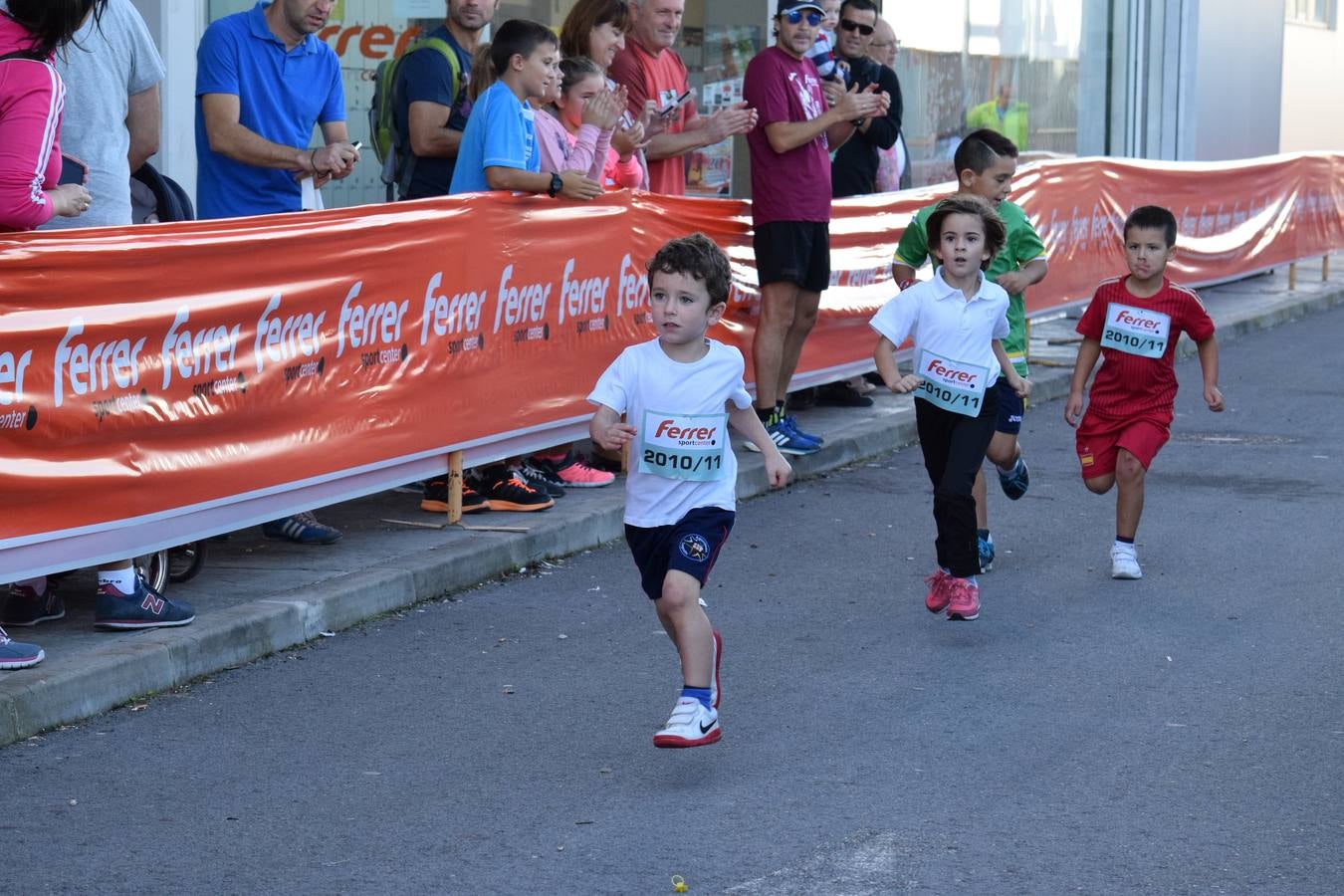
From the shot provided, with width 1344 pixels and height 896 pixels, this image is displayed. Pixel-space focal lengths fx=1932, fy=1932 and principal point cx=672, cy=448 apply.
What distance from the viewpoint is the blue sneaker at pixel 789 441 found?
9.55m

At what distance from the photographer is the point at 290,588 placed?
254 inches

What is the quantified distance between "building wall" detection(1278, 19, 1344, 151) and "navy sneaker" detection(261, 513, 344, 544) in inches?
1078

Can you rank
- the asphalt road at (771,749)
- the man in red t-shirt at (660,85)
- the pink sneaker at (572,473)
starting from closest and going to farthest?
the asphalt road at (771,749) < the pink sneaker at (572,473) < the man in red t-shirt at (660,85)

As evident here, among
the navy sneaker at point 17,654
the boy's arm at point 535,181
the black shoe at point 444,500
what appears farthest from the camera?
the black shoe at point 444,500

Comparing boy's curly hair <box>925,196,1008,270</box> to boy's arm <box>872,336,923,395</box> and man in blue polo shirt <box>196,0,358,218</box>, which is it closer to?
boy's arm <box>872,336,923,395</box>

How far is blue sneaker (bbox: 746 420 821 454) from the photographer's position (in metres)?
9.55

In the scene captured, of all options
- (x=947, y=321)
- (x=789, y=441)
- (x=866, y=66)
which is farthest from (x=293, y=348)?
(x=866, y=66)

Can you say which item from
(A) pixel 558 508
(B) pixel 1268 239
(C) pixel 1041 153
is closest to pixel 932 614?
(A) pixel 558 508

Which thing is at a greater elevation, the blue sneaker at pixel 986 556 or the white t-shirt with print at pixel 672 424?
the white t-shirt with print at pixel 672 424

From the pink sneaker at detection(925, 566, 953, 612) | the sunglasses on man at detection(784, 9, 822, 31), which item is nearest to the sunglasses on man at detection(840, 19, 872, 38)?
the sunglasses on man at detection(784, 9, 822, 31)

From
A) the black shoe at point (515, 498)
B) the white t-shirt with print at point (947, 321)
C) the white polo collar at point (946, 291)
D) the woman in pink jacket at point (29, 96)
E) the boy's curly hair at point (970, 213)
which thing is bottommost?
the black shoe at point (515, 498)

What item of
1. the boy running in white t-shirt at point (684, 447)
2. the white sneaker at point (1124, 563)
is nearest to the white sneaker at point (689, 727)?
the boy running in white t-shirt at point (684, 447)

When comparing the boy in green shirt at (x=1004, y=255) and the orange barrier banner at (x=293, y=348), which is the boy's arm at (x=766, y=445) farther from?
the boy in green shirt at (x=1004, y=255)

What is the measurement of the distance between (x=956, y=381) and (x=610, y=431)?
7.11ft
